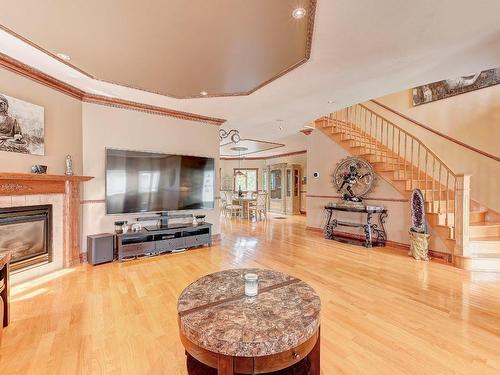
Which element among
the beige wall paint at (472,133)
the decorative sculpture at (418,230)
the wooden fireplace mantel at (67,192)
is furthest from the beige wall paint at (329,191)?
the wooden fireplace mantel at (67,192)

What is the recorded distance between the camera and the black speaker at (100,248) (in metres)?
3.67

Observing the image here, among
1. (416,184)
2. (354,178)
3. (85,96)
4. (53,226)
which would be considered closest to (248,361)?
(53,226)

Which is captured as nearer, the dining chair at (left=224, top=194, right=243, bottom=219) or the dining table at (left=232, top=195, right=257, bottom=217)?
the dining table at (left=232, top=195, right=257, bottom=217)

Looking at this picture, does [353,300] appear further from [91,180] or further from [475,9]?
[91,180]

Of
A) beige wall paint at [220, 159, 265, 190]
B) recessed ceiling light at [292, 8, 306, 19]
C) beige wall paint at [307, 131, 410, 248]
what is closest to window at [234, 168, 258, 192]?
beige wall paint at [220, 159, 265, 190]

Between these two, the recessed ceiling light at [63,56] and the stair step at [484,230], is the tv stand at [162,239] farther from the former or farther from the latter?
the stair step at [484,230]

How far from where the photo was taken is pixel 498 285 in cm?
296

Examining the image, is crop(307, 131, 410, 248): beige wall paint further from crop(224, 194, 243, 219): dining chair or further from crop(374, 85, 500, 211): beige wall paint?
crop(224, 194, 243, 219): dining chair

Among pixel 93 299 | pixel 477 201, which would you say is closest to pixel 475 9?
pixel 477 201

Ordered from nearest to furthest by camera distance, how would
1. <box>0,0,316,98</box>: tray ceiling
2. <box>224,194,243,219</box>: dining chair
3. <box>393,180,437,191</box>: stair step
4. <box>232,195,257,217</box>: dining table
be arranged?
1. <box>0,0,316,98</box>: tray ceiling
2. <box>393,180,437,191</box>: stair step
3. <box>232,195,257,217</box>: dining table
4. <box>224,194,243,219</box>: dining chair

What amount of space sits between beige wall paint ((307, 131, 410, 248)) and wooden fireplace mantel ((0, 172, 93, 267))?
5.12m

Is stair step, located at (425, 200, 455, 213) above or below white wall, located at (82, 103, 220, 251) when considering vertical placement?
below

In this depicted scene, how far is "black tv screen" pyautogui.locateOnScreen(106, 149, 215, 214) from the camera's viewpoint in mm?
3994

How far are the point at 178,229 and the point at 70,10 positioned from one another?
3300 millimetres
